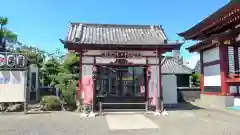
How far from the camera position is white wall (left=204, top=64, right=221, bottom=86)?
14327 mm

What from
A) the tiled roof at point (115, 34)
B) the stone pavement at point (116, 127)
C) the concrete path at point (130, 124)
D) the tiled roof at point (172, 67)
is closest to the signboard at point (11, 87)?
the stone pavement at point (116, 127)

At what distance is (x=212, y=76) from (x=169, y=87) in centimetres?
287

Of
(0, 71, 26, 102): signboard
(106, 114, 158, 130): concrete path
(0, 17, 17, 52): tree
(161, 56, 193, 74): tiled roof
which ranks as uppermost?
(0, 17, 17, 52): tree

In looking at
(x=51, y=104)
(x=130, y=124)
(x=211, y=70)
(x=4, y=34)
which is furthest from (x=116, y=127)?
(x=4, y=34)

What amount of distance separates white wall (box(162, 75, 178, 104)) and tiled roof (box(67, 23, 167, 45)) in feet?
10.1

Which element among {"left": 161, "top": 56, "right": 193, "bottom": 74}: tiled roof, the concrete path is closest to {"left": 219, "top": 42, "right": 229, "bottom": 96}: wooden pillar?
the concrete path

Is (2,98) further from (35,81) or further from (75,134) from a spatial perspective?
(35,81)

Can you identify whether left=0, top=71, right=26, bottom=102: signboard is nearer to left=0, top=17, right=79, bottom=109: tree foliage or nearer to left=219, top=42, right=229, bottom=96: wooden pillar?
left=0, top=17, right=79, bottom=109: tree foliage

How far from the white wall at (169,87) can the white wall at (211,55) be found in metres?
2.59

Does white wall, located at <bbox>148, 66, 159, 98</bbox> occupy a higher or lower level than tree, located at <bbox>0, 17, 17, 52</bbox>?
lower

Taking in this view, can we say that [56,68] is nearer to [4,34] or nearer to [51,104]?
[4,34]

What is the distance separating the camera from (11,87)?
41.1 feet

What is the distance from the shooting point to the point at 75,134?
7645 millimetres

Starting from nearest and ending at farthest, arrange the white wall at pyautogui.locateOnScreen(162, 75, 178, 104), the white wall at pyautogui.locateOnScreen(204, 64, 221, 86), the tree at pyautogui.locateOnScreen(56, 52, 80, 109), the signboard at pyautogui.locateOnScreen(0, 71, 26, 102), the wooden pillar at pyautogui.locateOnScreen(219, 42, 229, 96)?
the signboard at pyautogui.locateOnScreen(0, 71, 26, 102), the wooden pillar at pyautogui.locateOnScreen(219, 42, 229, 96), the tree at pyautogui.locateOnScreen(56, 52, 80, 109), the white wall at pyautogui.locateOnScreen(204, 64, 221, 86), the white wall at pyautogui.locateOnScreen(162, 75, 178, 104)
